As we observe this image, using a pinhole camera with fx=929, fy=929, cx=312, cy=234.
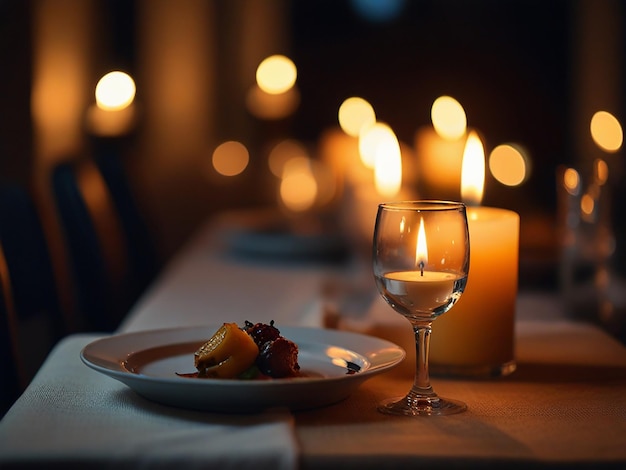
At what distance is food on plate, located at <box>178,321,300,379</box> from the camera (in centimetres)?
89

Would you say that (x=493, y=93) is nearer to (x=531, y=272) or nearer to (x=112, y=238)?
(x=112, y=238)

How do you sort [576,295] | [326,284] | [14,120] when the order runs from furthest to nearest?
[14,120] → [326,284] → [576,295]

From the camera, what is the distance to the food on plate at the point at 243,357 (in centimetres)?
89

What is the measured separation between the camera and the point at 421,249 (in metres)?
0.91

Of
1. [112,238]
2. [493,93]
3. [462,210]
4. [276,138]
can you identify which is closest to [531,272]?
[462,210]

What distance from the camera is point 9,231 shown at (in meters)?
1.77

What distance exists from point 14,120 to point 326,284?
1.74 meters

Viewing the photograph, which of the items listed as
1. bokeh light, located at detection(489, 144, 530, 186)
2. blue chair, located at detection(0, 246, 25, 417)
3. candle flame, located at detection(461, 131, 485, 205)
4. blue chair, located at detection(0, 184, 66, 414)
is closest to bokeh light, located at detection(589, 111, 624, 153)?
bokeh light, located at detection(489, 144, 530, 186)

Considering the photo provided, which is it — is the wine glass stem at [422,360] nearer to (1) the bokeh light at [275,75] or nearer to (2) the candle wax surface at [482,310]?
(2) the candle wax surface at [482,310]

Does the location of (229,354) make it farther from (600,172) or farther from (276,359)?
(600,172)

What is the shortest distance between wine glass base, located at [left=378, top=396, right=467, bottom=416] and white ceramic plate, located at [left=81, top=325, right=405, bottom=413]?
4cm

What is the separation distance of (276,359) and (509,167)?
8.53ft

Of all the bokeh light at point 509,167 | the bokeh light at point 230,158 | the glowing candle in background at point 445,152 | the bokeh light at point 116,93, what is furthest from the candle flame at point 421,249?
the bokeh light at point 230,158

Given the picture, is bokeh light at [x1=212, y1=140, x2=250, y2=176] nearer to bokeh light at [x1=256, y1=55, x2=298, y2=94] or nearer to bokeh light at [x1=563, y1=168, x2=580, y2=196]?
bokeh light at [x1=256, y1=55, x2=298, y2=94]
